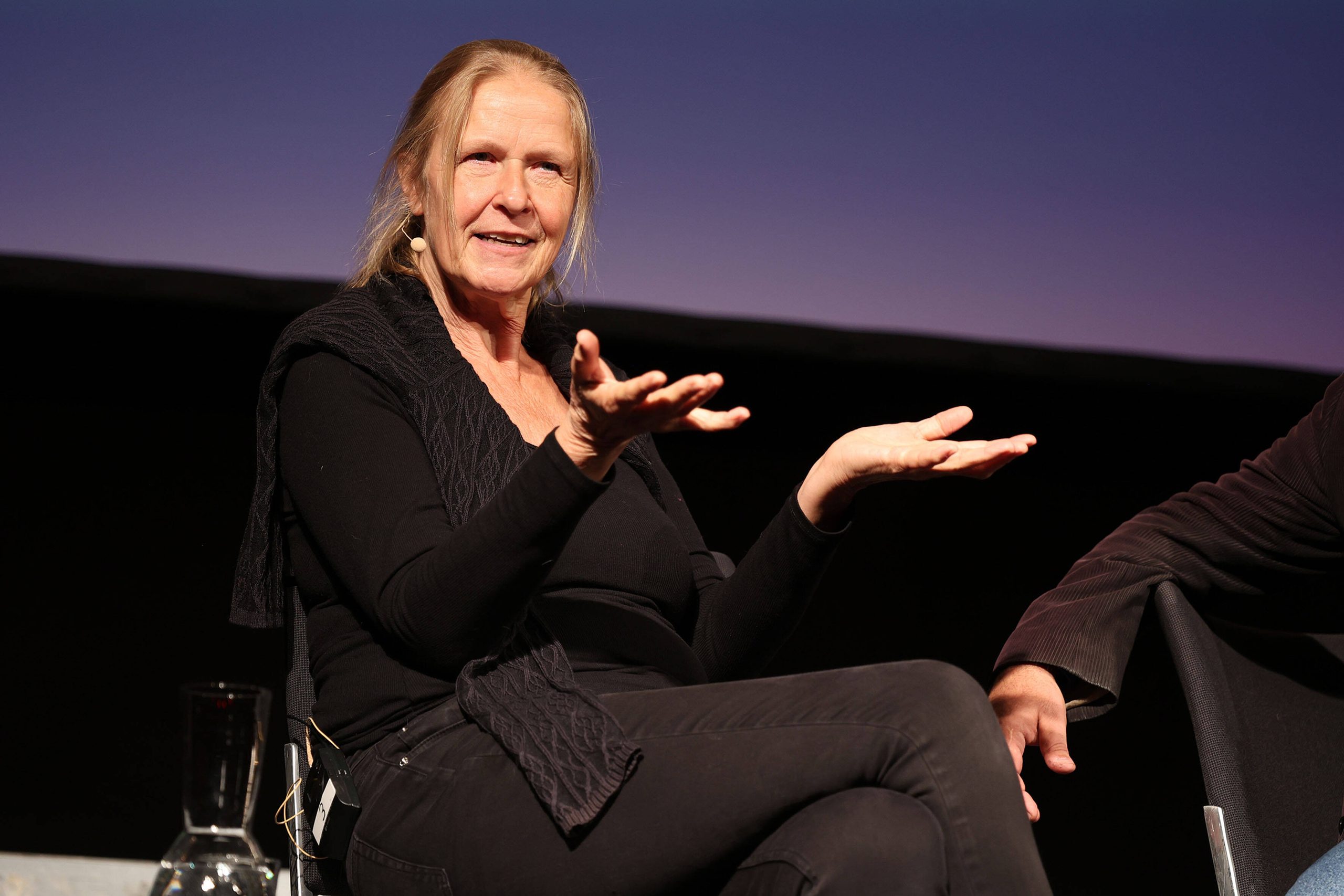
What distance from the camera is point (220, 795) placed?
4.94 feet

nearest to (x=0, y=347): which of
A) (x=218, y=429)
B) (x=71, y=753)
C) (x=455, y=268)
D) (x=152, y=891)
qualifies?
(x=218, y=429)

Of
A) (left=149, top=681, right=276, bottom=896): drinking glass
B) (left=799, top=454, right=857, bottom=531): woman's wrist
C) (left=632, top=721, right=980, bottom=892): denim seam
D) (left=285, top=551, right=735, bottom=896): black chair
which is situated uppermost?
(left=799, top=454, right=857, bottom=531): woman's wrist

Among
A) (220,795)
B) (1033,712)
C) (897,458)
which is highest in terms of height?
(897,458)

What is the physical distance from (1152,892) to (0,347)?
2.44 m

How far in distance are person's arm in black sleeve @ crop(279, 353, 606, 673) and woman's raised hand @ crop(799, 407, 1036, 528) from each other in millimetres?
255

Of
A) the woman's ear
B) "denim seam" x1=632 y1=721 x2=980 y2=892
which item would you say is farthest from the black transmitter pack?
the woman's ear

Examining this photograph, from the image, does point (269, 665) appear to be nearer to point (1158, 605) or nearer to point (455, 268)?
point (455, 268)

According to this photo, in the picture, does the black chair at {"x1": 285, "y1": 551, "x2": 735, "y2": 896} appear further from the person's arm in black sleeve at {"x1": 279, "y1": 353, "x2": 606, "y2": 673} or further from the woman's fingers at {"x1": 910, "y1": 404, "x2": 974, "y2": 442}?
the woman's fingers at {"x1": 910, "y1": 404, "x2": 974, "y2": 442}

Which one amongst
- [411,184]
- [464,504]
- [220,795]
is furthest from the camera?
[220,795]

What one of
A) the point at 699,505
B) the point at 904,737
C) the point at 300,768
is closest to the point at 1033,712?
the point at 904,737

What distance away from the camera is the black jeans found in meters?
0.76

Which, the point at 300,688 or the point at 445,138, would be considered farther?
the point at 445,138

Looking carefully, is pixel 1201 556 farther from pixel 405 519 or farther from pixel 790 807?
pixel 405 519

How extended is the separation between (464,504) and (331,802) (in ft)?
0.89
